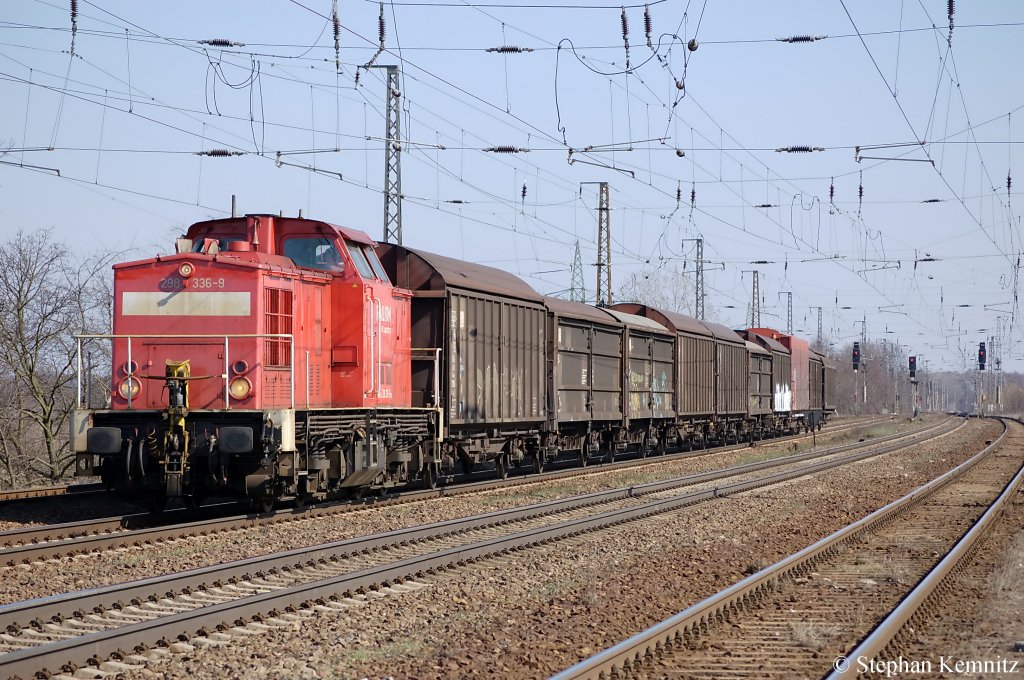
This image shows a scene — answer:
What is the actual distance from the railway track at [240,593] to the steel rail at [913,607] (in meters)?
4.30

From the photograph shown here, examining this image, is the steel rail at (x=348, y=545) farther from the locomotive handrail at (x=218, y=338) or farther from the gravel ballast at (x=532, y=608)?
the locomotive handrail at (x=218, y=338)

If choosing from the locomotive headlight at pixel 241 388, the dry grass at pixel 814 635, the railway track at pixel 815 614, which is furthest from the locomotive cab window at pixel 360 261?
the dry grass at pixel 814 635

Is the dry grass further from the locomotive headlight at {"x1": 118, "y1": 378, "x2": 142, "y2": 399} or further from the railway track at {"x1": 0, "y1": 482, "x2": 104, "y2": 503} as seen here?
the railway track at {"x1": 0, "y1": 482, "x2": 104, "y2": 503}

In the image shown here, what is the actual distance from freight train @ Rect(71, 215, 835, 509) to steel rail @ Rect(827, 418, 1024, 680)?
7.58 metres

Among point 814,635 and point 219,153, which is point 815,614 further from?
point 219,153

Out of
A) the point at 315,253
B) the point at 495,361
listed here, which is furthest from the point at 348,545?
the point at 495,361

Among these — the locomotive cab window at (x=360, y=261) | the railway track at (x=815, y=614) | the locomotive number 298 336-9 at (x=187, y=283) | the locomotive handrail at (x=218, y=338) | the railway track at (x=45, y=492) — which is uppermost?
the locomotive cab window at (x=360, y=261)

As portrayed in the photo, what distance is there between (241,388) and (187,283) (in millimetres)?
1561

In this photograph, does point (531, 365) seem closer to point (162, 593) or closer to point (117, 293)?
point (117, 293)

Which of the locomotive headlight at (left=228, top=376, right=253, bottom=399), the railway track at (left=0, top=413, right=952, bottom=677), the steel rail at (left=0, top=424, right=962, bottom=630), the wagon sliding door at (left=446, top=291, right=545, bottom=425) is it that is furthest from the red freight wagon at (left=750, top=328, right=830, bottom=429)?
the locomotive headlight at (left=228, top=376, right=253, bottom=399)

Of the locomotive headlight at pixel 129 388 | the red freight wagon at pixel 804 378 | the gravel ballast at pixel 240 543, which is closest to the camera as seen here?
the gravel ballast at pixel 240 543

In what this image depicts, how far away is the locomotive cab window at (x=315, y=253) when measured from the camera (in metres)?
14.6

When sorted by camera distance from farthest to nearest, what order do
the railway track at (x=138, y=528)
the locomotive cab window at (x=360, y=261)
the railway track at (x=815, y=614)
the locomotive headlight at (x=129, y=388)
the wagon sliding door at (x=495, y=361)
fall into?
the wagon sliding door at (x=495, y=361)
the locomotive cab window at (x=360, y=261)
the locomotive headlight at (x=129, y=388)
the railway track at (x=138, y=528)
the railway track at (x=815, y=614)

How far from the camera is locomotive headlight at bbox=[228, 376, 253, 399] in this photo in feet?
43.5
